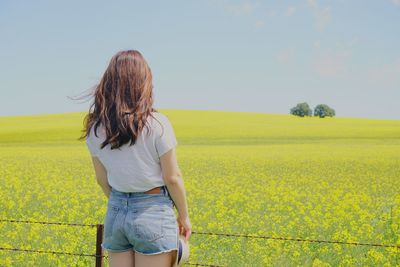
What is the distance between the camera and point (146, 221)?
3.54 m

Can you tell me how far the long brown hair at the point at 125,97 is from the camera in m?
3.51

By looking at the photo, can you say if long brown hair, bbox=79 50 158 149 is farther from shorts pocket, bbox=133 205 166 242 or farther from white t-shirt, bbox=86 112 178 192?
shorts pocket, bbox=133 205 166 242

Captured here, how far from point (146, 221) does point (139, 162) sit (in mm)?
317

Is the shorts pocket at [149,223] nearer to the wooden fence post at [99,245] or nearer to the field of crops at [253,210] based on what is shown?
the wooden fence post at [99,245]

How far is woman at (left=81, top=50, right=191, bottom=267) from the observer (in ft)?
11.6

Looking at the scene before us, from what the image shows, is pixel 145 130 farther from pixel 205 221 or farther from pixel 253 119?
pixel 253 119

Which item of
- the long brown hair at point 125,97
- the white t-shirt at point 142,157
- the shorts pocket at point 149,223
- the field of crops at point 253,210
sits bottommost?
the field of crops at point 253,210

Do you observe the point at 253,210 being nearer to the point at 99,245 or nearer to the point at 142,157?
the point at 99,245

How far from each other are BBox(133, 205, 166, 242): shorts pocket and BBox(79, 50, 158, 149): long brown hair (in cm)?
38

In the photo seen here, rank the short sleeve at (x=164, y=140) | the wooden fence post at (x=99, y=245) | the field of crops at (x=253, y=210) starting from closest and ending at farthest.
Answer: the short sleeve at (x=164, y=140)
the wooden fence post at (x=99, y=245)
the field of crops at (x=253, y=210)

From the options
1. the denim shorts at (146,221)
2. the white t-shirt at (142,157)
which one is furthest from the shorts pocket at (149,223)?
the white t-shirt at (142,157)

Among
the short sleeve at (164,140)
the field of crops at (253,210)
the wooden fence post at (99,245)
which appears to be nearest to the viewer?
the short sleeve at (164,140)

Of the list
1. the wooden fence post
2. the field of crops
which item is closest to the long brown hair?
the wooden fence post

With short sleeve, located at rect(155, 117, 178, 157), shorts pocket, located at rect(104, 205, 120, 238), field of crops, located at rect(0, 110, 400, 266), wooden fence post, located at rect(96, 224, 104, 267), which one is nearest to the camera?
short sleeve, located at rect(155, 117, 178, 157)
